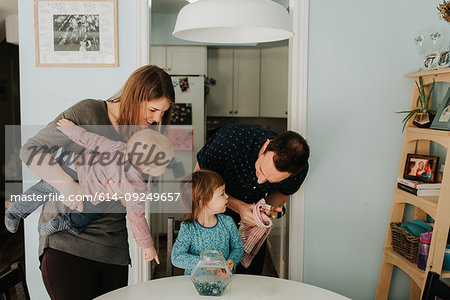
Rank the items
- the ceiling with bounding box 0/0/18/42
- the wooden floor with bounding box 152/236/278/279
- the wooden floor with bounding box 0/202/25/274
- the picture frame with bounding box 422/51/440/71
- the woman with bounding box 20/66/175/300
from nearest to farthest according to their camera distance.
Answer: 1. the woman with bounding box 20/66/175/300
2. the picture frame with bounding box 422/51/440/71
3. the ceiling with bounding box 0/0/18/42
4. the wooden floor with bounding box 152/236/278/279
5. the wooden floor with bounding box 0/202/25/274

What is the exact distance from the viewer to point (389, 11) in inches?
89.1

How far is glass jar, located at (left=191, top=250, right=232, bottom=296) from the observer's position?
4.42 ft

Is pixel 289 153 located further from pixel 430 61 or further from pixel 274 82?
pixel 274 82

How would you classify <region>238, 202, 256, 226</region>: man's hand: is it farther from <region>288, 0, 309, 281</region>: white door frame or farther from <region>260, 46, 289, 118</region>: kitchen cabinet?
<region>260, 46, 289, 118</region>: kitchen cabinet

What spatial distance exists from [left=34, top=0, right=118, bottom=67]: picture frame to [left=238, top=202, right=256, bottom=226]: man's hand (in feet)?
3.32

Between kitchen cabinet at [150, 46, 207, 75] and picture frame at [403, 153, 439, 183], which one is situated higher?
kitchen cabinet at [150, 46, 207, 75]

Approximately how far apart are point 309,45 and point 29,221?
5.95ft

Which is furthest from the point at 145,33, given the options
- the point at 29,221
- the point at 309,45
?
the point at 29,221

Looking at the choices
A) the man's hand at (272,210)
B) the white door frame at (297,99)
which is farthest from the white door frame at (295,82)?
the man's hand at (272,210)

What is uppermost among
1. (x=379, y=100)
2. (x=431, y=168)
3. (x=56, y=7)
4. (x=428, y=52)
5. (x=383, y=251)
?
(x=56, y=7)

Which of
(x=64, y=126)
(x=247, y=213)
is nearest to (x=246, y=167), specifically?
(x=247, y=213)

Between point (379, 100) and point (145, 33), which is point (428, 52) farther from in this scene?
point (145, 33)

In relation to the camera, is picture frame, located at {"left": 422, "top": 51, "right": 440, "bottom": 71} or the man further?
picture frame, located at {"left": 422, "top": 51, "right": 440, "bottom": 71}

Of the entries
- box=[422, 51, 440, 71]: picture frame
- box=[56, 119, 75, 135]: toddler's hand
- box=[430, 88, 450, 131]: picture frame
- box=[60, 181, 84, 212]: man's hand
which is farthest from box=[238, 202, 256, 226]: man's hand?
box=[422, 51, 440, 71]: picture frame
